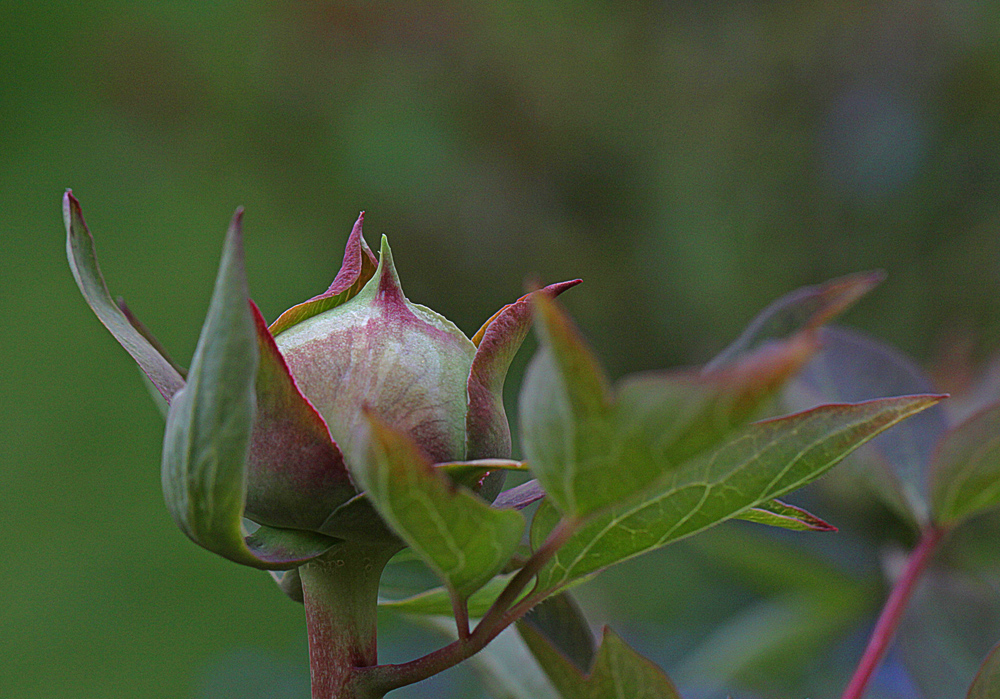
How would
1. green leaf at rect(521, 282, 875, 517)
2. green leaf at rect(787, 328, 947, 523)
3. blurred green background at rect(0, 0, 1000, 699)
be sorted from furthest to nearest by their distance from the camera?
blurred green background at rect(0, 0, 1000, 699) < green leaf at rect(787, 328, 947, 523) < green leaf at rect(521, 282, 875, 517)

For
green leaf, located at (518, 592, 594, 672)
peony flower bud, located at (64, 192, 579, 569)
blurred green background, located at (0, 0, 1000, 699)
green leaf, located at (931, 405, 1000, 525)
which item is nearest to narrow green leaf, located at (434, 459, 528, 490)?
peony flower bud, located at (64, 192, 579, 569)

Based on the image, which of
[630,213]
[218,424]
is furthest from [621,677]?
[630,213]

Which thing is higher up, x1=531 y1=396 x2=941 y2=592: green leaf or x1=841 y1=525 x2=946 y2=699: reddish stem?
x1=531 y1=396 x2=941 y2=592: green leaf

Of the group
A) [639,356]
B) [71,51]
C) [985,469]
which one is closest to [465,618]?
[985,469]

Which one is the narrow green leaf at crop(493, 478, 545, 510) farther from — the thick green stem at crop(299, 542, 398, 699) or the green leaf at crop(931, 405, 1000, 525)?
the green leaf at crop(931, 405, 1000, 525)

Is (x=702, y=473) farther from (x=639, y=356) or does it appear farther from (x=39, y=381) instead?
(x=39, y=381)
